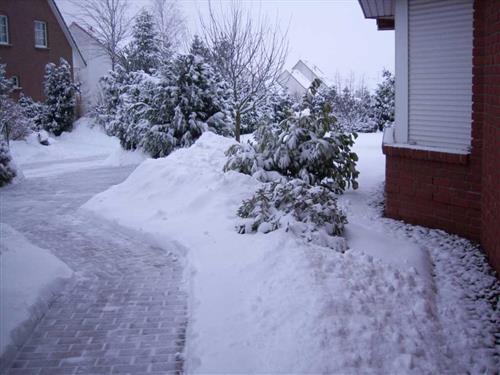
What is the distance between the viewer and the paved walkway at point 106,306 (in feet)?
12.3

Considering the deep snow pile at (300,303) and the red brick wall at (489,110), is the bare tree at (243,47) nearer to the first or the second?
the deep snow pile at (300,303)

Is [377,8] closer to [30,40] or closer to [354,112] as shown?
[354,112]

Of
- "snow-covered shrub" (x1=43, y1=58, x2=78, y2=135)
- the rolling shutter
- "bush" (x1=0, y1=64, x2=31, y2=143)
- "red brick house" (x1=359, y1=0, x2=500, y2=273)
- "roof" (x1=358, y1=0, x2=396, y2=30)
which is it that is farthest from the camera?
"snow-covered shrub" (x1=43, y1=58, x2=78, y2=135)

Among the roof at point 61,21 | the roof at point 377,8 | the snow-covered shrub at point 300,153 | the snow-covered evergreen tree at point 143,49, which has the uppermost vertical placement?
the roof at point 61,21

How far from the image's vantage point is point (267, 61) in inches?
582

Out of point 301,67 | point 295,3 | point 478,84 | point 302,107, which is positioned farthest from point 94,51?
point 478,84

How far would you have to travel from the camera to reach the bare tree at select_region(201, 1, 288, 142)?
14320mm

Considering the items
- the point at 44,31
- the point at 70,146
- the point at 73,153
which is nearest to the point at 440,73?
the point at 73,153

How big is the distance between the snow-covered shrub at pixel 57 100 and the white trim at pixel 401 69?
19.0 meters

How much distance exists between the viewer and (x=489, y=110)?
17.6ft

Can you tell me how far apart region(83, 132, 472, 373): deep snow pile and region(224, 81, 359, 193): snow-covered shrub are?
120 centimetres

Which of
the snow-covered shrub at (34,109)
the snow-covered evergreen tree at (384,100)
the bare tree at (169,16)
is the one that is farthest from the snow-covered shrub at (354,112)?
the bare tree at (169,16)

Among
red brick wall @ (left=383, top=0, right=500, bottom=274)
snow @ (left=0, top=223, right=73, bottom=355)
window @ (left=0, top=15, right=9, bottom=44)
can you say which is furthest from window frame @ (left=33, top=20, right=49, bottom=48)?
red brick wall @ (left=383, top=0, right=500, bottom=274)

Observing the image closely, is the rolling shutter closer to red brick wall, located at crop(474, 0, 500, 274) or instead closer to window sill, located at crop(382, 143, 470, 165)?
window sill, located at crop(382, 143, 470, 165)
